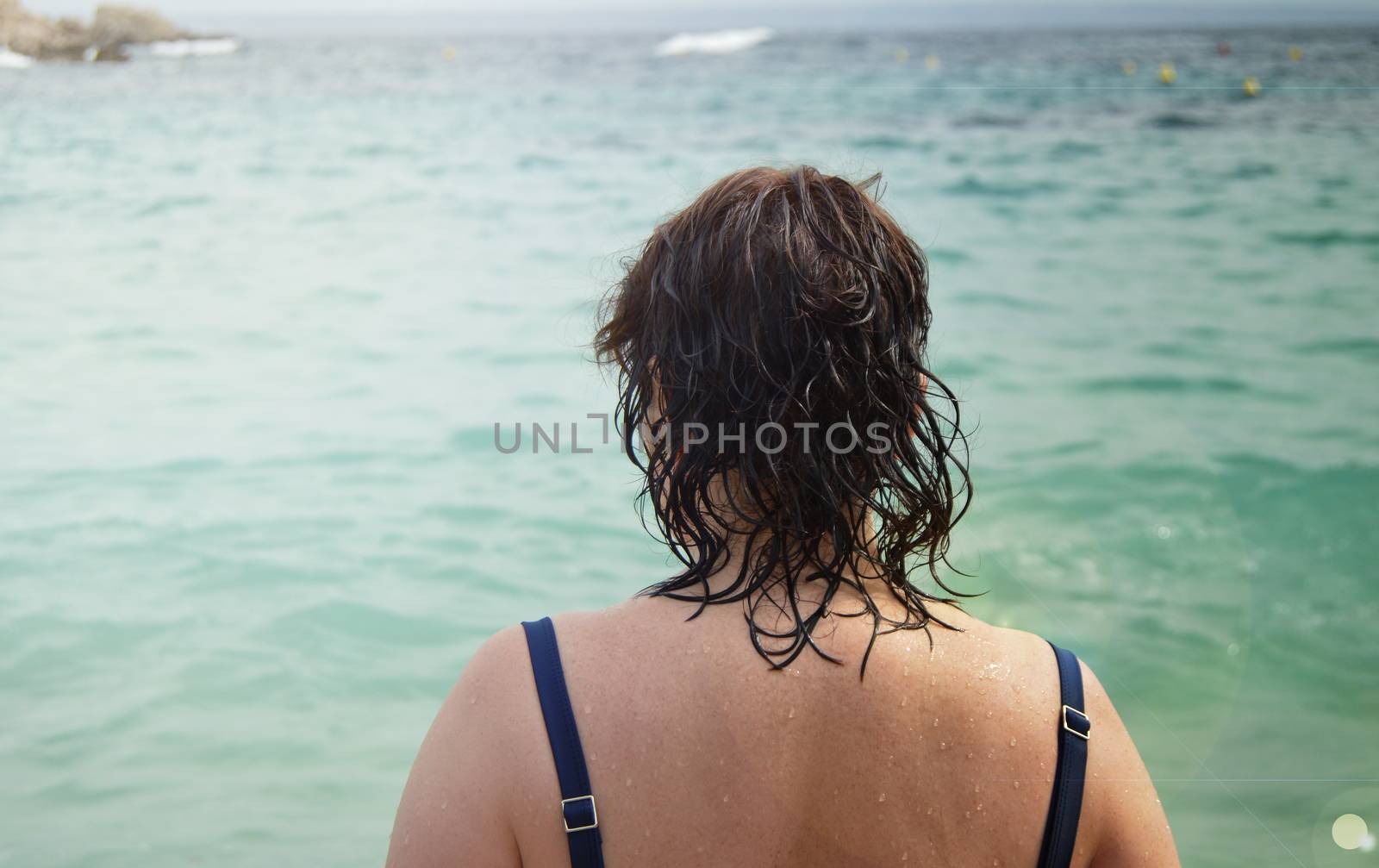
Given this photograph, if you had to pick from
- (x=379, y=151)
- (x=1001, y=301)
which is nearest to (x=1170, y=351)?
(x=1001, y=301)

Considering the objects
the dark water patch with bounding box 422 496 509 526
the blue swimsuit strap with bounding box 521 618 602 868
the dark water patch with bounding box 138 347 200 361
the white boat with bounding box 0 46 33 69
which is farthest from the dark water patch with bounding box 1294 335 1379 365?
the white boat with bounding box 0 46 33 69

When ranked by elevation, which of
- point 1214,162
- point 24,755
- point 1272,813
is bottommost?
point 1272,813

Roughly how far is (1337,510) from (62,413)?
6.07 metres

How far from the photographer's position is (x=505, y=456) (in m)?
5.09

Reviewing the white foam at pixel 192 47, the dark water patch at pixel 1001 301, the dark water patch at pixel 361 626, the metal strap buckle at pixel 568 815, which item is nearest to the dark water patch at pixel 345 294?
the dark water patch at pixel 361 626

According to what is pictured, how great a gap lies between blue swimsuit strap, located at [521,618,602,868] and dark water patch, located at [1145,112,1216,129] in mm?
11801

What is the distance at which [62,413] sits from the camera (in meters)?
5.37

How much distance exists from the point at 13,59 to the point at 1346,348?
16.8 m

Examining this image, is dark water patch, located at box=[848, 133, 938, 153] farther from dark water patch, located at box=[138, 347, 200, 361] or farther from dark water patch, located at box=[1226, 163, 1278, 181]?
dark water patch, located at box=[138, 347, 200, 361]

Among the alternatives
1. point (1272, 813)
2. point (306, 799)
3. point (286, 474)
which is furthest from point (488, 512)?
point (1272, 813)

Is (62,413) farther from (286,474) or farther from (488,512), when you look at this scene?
(488,512)

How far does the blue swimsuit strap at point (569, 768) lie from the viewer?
0.94 metres

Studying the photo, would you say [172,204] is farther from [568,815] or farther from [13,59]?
[568,815]

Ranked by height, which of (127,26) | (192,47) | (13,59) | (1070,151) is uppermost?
(127,26)
